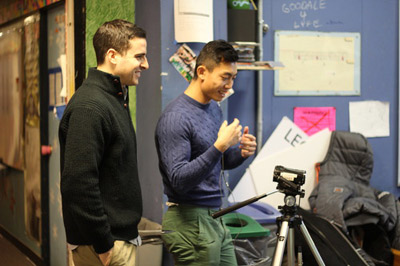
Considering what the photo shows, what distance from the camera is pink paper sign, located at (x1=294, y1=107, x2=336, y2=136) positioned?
128 inches

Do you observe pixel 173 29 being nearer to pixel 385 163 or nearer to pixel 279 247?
pixel 279 247

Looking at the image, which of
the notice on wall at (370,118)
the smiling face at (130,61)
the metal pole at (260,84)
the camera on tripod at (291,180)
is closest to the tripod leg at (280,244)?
the camera on tripod at (291,180)

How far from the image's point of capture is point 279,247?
1.57 m

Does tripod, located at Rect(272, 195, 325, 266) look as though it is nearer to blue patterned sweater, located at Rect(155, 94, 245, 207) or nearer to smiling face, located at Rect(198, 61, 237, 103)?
blue patterned sweater, located at Rect(155, 94, 245, 207)

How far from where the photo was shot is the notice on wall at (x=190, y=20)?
242 centimetres

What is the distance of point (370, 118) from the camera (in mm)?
3393

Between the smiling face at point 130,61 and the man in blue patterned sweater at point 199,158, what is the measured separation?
0.29 metres

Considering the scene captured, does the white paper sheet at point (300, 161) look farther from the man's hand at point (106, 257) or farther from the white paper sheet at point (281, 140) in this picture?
the man's hand at point (106, 257)

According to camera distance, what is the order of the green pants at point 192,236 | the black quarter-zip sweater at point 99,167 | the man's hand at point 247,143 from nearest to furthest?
the black quarter-zip sweater at point 99,167, the green pants at point 192,236, the man's hand at point 247,143

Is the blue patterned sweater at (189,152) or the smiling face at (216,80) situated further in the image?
the smiling face at (216,80)

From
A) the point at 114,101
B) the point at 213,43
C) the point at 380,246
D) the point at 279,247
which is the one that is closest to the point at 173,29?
the point at 213,43

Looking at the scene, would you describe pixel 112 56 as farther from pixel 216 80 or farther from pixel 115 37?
pixel 216 80

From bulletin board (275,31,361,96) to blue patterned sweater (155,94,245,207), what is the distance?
153 cm

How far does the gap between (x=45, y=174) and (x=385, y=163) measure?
2.45 meters
